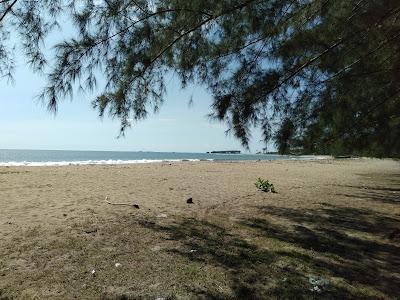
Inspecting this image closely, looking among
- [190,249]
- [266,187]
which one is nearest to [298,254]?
[190,249]

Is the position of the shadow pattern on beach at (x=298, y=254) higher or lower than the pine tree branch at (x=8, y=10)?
lower

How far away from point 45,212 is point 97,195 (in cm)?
256

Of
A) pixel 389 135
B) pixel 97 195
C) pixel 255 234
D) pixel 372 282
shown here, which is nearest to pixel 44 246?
pixel 255 234

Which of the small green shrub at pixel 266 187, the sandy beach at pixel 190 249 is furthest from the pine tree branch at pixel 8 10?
the small green shrub at pixel 266 187

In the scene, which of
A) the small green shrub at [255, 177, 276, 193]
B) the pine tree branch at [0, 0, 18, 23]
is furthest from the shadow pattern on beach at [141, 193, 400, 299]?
the small green shrub at [255, 177, 276, 193]

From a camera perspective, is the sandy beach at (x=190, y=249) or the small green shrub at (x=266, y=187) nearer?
the sandy beach at (x=190, y=249)

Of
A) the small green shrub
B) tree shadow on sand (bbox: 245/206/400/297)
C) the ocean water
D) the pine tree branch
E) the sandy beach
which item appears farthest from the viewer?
the ocean water

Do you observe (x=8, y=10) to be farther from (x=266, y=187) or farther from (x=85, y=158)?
(x=85, y=158)

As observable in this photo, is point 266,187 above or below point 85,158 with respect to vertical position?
below

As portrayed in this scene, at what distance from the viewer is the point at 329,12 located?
5359 mm

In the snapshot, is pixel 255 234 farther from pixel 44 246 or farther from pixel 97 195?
pixel 97 195

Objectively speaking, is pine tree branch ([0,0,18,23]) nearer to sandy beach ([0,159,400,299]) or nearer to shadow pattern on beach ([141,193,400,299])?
sandy beach ([0,159,400,299])

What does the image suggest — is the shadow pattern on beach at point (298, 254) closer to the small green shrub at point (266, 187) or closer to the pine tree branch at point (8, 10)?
the pine tree branch at point (8, 10)

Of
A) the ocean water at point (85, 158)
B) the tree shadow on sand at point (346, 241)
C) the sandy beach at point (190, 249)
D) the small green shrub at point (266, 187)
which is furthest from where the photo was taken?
the ocean water at point (85, 158)
